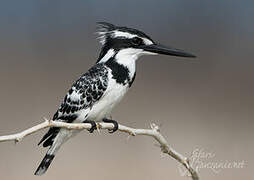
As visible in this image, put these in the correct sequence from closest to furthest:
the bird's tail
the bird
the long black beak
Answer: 1. the long black beak
2. the bird
3. the bird's tail

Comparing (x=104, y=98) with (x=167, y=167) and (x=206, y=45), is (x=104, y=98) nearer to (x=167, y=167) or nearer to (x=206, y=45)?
(x=167, y=167)

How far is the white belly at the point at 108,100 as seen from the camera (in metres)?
3.13

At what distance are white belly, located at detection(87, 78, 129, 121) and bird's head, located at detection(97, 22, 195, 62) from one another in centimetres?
11

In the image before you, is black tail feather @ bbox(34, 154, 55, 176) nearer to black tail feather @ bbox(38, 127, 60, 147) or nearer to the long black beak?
black tail feather @ bbox(38, 127, 60, 147)

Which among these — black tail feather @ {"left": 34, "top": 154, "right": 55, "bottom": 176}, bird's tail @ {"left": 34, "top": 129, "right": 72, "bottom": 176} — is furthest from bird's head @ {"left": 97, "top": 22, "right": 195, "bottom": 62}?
black tail feather @ {"left": 34, "top": 154, "right": 55, "bottom": 176}

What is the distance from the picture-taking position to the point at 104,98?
316 centimetres

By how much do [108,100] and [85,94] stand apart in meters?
0.09

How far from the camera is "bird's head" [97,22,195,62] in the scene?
3008mm

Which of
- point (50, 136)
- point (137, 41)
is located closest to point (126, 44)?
point (137, 41)

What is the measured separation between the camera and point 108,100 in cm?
315

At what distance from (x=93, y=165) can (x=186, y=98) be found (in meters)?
1.03

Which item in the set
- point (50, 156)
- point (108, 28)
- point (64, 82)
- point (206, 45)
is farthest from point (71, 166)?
point (206, 45)

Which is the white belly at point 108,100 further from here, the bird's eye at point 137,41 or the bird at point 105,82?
the bird's eye at point 137,41

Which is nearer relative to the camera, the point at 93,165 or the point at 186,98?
the point at 93,165
